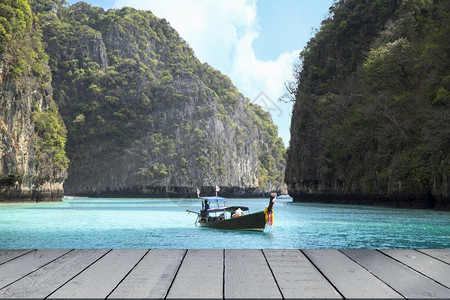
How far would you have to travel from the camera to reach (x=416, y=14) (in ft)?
100

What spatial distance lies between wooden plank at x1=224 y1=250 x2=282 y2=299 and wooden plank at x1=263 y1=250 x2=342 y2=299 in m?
0.06

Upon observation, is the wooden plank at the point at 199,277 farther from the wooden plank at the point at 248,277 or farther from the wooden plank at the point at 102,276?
the wooden plank at the point at 102,276

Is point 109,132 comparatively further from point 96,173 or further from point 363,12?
point 363,12

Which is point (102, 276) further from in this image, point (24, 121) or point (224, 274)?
point (24, 121)

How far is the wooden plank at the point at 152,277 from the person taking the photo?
2.61m

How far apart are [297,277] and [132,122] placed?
90520 mm

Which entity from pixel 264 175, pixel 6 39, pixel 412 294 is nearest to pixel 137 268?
pixel 412 294

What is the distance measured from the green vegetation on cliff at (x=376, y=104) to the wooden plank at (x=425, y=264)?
20.2 meters

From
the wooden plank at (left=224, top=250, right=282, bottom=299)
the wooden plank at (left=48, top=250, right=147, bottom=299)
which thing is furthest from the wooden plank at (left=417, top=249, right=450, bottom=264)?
the wooden plank at (left=48, top=250, right=147, bottom=299)

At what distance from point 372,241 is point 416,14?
23.2 meters

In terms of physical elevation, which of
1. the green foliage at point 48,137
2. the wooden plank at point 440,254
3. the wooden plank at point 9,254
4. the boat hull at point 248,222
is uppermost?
the green foliage at point 48,137

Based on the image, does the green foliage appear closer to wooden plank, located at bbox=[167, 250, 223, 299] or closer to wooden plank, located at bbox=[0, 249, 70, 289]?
wooden plank, located at bbox=[0, 249, 70, 289]

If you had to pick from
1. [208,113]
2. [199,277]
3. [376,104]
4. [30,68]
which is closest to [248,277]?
[199,277]

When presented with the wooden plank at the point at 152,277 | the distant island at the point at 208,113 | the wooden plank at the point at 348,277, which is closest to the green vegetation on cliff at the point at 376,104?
Result: the distant island at the point at 208,113
